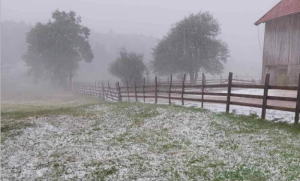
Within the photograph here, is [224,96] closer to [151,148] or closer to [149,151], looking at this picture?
[151,148]

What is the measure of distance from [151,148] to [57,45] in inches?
1789

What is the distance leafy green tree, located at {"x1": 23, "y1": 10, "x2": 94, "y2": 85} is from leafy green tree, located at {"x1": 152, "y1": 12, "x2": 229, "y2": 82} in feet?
61.8

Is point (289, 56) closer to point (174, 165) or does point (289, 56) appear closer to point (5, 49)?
point (174, 165)

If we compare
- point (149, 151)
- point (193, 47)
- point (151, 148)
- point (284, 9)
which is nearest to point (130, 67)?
point (193, 47)

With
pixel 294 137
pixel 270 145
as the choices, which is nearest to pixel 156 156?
pixel 270 145

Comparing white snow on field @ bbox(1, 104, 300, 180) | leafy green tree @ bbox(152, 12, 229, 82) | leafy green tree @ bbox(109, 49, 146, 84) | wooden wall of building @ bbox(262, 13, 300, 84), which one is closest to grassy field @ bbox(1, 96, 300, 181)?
white snow on field @ bbox(1, 104, 300, 180)

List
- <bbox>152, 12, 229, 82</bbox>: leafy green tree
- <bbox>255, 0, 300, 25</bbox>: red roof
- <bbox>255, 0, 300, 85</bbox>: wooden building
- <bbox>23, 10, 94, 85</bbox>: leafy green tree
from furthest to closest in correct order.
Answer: <bbox>23, 10, 94, 85</bbox>: leafy green tree → <bbox>152, 12, 229, 82</bbox>: leafy green tree → <bbox>255, 0, 300, 85</bbox>: wooden building → <bbox>255, 0, 300, 25</bbox>: red roof

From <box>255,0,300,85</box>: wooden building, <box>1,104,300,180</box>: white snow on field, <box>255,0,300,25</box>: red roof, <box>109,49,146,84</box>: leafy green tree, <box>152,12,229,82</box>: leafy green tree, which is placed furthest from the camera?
<box>152,12,229,82</box>: leafy green tree

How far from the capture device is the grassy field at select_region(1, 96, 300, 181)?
17.7ft

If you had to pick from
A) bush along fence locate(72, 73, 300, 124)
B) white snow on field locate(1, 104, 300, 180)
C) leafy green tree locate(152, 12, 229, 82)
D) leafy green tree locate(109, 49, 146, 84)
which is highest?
leafy green tree locate(152, 12, 229, 82)

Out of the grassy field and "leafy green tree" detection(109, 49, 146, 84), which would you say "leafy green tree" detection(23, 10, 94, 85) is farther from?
the grassy field

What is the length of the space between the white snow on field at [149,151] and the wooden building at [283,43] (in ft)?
55.1

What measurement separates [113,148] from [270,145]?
507cm

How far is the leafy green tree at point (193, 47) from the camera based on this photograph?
42.8 metres
